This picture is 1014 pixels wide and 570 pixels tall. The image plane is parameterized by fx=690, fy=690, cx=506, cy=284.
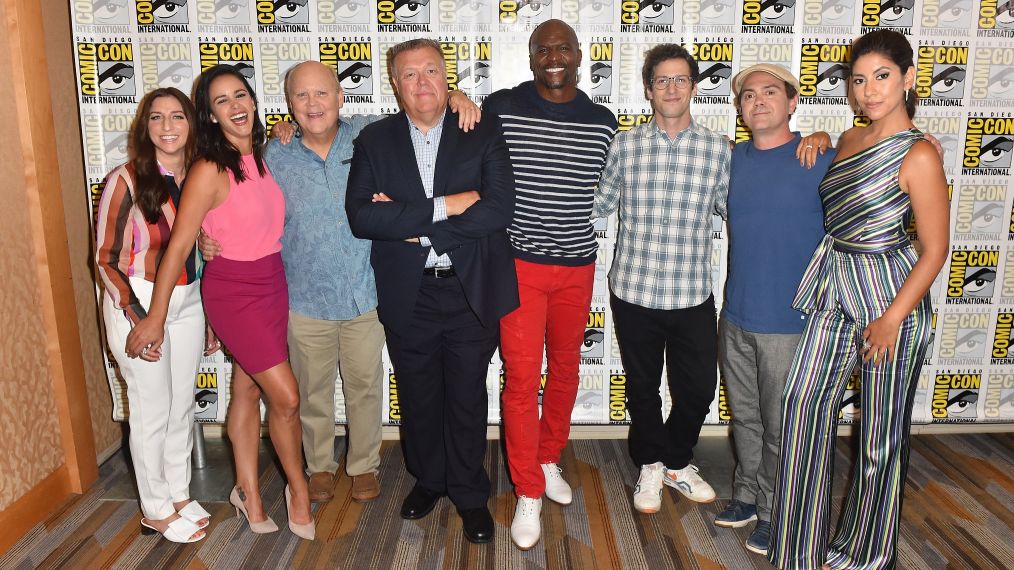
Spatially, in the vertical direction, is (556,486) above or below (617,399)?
below

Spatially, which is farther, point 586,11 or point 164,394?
point 586,11

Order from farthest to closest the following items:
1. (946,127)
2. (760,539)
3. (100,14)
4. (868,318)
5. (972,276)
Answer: (972,276), (946,127), (100,14), (760,539), (868,318)

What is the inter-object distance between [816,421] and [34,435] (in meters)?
3.06

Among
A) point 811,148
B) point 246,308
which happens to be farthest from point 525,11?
point 246,308

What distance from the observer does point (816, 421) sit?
7.75 feet

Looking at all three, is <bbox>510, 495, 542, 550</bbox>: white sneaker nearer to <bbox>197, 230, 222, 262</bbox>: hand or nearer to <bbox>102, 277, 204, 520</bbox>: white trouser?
<bbox>102, 277, 204, 520</bbox>: white trouser

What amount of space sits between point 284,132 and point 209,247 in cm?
60

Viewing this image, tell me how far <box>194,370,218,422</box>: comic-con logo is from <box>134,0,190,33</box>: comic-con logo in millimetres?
1687

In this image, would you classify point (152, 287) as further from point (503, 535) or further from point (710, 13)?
point (710, 13)

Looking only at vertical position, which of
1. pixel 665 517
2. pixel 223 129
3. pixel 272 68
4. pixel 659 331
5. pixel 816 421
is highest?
pixel 272 68

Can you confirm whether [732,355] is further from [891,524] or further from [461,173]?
[461,173]

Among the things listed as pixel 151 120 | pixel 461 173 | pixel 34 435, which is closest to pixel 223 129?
pixel 151 120

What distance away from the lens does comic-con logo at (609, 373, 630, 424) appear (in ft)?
11.7

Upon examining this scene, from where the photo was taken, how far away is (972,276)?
3480mm
